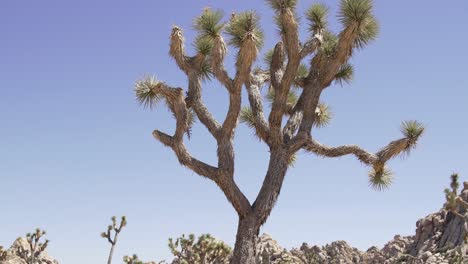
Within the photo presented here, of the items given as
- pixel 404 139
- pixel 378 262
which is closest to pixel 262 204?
pixel 404 139

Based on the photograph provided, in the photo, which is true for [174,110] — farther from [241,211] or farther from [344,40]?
[344,40]

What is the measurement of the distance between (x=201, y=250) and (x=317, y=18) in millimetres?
6111

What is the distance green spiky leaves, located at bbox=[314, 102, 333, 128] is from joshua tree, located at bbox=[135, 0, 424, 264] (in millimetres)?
1381

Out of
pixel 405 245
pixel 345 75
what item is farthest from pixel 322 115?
pixel 405 245

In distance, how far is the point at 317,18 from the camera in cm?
1295

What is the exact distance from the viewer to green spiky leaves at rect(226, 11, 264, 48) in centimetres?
1166

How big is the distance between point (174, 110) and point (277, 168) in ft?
8.28

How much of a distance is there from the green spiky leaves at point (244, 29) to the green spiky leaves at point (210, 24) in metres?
0.29

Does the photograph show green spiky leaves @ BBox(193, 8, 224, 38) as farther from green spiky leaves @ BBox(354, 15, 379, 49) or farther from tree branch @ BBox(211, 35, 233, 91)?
green spiky leaves @ BBox(354, 15, 379, 49)

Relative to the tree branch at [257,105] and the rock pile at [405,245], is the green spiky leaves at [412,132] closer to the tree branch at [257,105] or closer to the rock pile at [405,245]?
the tree branch at [257,105]

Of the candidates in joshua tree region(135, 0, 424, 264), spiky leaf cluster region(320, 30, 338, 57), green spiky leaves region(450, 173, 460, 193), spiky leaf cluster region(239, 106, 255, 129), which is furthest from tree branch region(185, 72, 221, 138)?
green spiky leaves region(450, 173, 460, 193)

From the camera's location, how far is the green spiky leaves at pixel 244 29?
459 inches

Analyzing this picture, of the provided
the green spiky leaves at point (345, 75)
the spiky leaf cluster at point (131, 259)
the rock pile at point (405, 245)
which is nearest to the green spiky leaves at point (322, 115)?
the green spiky leaves at point (345, 75)

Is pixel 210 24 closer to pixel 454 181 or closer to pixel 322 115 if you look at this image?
pixel 322 115
